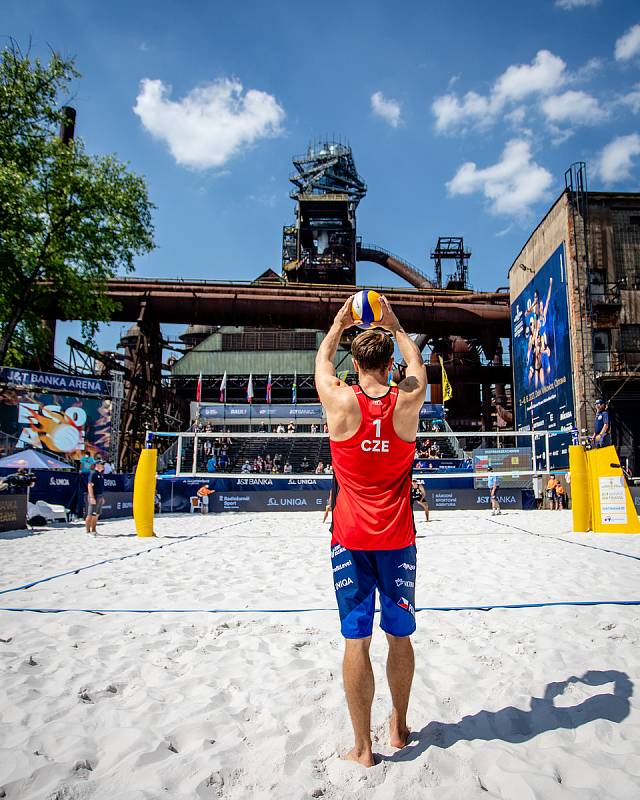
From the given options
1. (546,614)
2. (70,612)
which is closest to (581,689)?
(546,614)

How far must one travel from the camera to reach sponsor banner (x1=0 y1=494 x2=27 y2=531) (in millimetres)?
10359

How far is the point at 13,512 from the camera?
10.6m

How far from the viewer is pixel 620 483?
9.05 meters

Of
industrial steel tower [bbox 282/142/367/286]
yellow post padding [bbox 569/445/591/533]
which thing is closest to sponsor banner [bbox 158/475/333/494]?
yellow post padding [bbox 569/445/591/533]

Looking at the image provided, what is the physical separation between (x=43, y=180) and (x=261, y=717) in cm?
1715

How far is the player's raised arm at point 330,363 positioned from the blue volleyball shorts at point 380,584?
0.66 m

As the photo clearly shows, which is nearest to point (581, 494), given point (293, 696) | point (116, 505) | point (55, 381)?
point (293, 696)

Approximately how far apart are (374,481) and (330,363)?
0.60 m

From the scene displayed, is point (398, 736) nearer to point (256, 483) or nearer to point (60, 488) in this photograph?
point (60, 488)

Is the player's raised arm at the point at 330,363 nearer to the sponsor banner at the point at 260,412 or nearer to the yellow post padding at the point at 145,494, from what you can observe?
the yellow post padding at the point at 145,494

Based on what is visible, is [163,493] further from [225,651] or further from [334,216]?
[334,216]

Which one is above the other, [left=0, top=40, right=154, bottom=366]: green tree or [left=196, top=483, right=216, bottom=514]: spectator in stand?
[left=0, top=40, right=154, bottom=366]: green tree

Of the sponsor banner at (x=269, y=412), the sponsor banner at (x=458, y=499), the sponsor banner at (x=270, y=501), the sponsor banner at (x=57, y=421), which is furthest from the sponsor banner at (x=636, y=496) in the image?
the sponsor banner at (x=57, y=421)

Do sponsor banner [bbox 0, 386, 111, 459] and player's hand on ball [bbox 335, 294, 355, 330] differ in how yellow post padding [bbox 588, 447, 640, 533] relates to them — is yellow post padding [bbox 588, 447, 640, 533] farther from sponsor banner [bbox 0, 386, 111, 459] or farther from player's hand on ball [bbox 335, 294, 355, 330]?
sponsor banner [bbox 0, 386, 111, 459]
